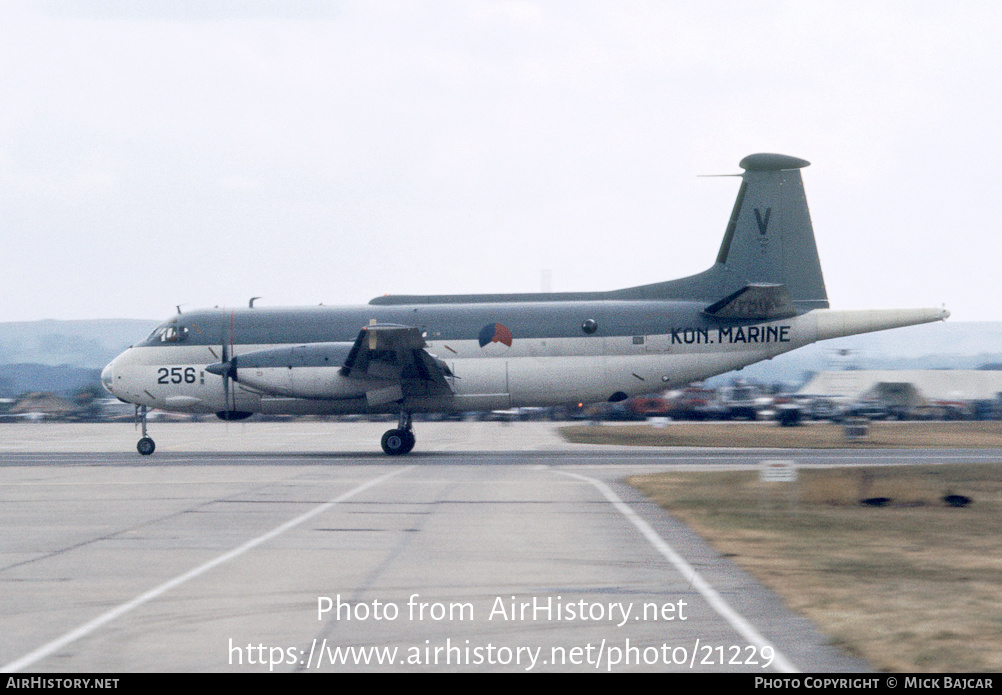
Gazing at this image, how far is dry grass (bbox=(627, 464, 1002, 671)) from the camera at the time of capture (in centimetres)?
840

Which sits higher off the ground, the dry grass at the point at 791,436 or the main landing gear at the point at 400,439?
the main landing gear at the point at 400,439

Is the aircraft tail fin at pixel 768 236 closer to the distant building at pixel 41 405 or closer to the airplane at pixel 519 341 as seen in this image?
the airplane at pixel 519 341

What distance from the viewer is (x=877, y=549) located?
43.9ft

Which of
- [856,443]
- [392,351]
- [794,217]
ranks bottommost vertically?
[856,443]

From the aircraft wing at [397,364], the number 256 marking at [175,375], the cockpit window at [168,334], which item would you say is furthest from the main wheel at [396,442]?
the cockpit window at [168,334]

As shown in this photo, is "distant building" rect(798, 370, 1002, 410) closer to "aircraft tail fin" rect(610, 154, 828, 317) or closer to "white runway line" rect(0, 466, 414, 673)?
"aircraft tail fin" rect(610, 154, 828, 317)

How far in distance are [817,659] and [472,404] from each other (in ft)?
78.2

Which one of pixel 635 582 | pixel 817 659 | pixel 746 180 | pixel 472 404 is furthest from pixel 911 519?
pixel 746 180

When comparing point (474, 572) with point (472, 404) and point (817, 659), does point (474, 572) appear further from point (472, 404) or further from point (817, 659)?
point (472, 404)

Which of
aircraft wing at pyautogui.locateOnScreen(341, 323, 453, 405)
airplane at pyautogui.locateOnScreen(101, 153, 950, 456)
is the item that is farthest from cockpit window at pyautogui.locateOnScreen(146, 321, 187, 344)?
aircraft wing at pyautogui.locateOnScreen(341, 323, 453, 405)

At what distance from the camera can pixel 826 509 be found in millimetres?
17625

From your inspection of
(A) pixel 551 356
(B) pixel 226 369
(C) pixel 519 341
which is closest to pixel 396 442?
(C) pixel 519 341

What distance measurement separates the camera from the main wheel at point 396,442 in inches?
1223

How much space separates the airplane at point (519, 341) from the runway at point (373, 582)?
7869 mm
